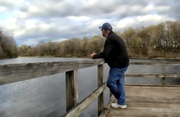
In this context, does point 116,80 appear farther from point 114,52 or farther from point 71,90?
point 71,90

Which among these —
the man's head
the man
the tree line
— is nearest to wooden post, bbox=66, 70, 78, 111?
the man

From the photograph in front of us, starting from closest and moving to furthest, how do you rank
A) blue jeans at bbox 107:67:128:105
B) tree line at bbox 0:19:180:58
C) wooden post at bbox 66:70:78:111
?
wooden post at bbox 66:70:78:111 < blue jeans at bbox 107:67:128:105 < tree line at bbox 0:19:180:58

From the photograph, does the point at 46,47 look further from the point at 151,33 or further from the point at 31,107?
the point at 31,107

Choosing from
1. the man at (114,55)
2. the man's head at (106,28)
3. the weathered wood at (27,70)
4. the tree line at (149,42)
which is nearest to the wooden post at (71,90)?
the weathered wood at (27,70)

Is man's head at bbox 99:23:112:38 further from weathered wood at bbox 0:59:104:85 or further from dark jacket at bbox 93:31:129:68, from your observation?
weathered wood at bbox 0:59:104:85

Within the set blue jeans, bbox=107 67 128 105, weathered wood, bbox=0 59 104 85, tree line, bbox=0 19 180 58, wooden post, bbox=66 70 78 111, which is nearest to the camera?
weathered wood, bbox=0 59 104 85

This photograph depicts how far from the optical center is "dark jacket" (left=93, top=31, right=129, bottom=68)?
4.24 metres

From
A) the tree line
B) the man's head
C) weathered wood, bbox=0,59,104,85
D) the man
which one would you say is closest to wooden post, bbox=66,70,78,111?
weathered wood, bbox=0,59,104,85

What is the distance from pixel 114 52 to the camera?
4.36 meters

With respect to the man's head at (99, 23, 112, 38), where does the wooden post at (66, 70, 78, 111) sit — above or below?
below

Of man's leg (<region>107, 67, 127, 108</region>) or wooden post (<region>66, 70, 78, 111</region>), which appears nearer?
wooden post (<region>66, 70, 78, 111</region>)

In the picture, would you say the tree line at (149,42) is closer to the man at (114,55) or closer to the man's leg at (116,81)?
the man's leg at (116,81)

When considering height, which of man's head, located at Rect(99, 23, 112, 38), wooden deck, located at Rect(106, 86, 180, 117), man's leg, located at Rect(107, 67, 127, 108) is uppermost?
man's head, located at Rect(99, 23, 112, 38)

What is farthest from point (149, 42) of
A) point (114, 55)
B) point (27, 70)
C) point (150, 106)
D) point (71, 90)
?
point (27, 70)
